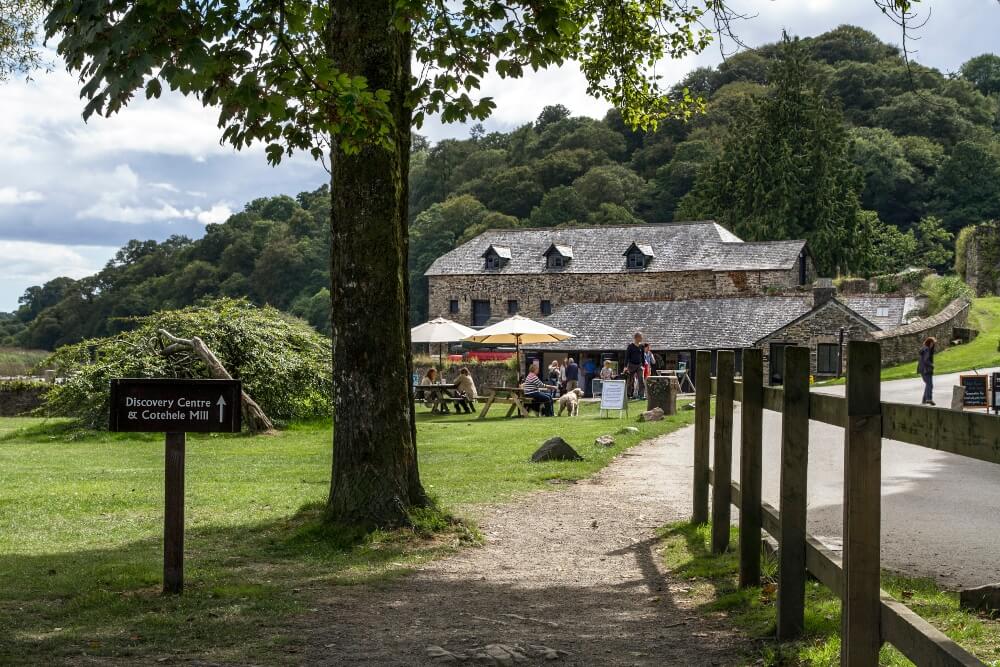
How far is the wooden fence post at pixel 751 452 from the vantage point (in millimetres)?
6016

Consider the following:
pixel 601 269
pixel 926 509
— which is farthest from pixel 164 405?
pixel 601 269

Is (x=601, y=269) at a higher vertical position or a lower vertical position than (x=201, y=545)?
higher

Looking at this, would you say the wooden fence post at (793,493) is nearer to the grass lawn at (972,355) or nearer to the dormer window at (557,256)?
the grass lawn at (972,355)

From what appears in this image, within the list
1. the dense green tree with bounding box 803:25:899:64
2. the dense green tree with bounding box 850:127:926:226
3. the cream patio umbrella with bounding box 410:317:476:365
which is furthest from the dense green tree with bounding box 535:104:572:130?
the cream patio umbrella with bounding box 410:317:476:365

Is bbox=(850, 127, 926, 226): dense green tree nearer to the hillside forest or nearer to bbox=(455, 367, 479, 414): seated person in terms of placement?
the hillside forest

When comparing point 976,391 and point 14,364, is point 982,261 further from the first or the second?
point 14,364

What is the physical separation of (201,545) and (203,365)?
13794 millimetres

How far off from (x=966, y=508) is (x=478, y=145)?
107 metres

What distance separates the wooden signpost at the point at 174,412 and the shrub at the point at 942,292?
45425mm

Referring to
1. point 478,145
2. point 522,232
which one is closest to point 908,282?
point 522,232

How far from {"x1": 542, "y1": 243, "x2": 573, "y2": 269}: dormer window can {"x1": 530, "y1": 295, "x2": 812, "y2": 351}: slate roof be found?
12.9 metres

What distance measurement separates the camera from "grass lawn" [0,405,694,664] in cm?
543

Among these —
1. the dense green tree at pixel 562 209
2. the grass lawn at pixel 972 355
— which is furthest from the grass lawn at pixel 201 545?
the dense green tree at pixel 562 209

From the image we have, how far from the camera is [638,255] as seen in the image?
2419 inches
